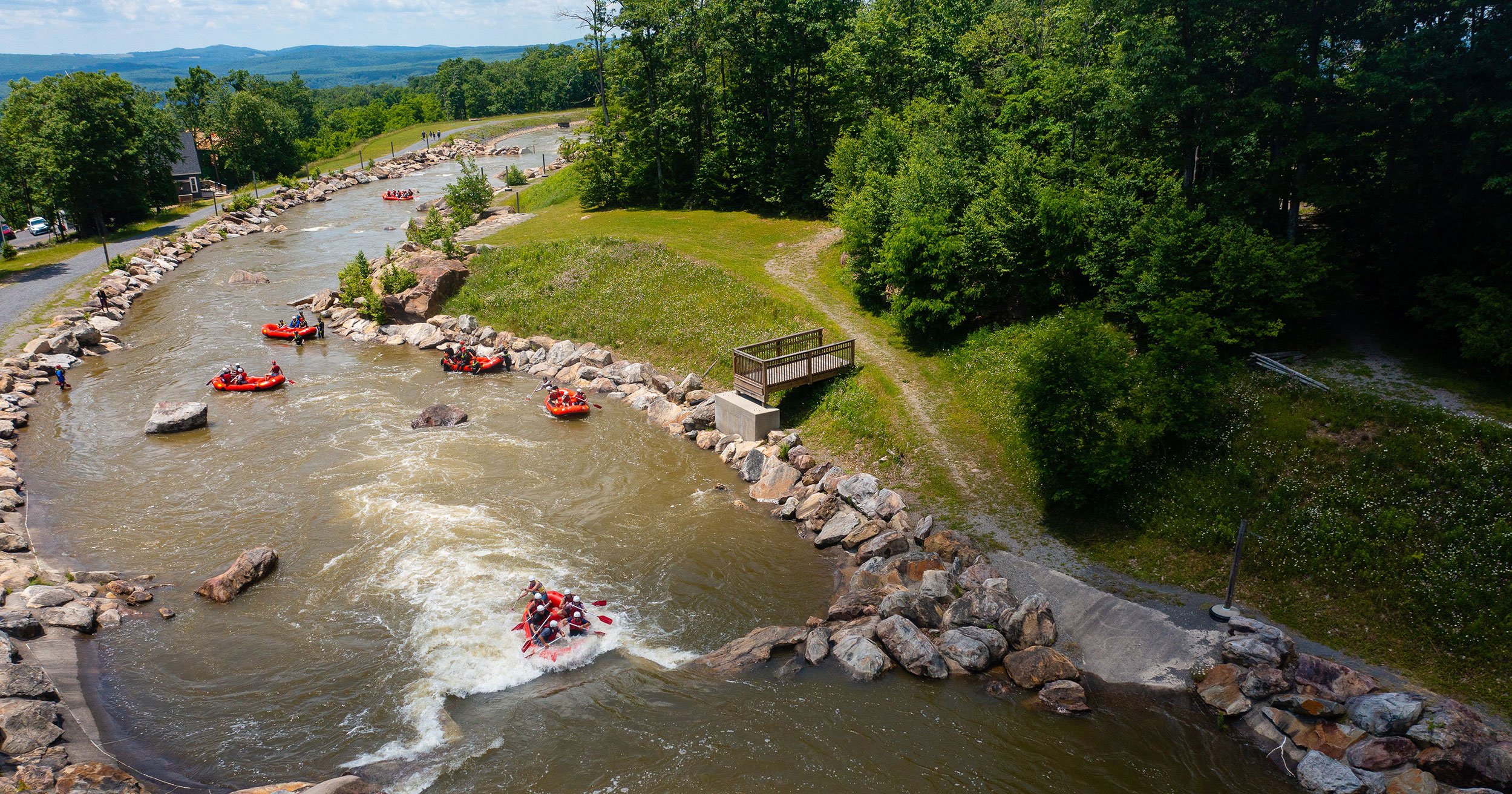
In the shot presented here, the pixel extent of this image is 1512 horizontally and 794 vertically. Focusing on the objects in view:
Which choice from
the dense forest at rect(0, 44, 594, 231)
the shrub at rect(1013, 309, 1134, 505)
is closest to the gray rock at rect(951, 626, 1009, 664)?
the shrub at rect(1013, 309, 1134, 505)

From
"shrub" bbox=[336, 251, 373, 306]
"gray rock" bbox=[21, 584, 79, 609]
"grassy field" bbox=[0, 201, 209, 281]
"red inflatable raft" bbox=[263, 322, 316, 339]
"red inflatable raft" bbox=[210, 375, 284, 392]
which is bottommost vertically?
"gray rock" bbox=[21, 584, 79, 609]

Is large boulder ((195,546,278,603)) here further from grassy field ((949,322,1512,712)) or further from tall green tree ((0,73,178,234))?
tall green tree ((0,73,178,234))

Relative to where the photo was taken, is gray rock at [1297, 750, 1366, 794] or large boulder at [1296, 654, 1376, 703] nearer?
gray rock at [1297, 750, 1366, 794]

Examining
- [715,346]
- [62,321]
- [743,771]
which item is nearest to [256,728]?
[743,771]

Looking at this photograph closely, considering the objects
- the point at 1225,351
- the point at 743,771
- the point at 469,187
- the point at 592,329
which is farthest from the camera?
the point at 469,187

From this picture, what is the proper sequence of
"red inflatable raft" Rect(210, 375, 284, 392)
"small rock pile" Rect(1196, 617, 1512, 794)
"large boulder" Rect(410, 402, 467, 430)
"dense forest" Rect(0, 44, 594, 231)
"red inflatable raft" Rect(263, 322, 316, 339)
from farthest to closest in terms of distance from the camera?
1. "dense forest" Rect(0, 44, 594, 231)
2. "red inflatable raft" Rect(263, 322, 316, 339)
3. "red inflatable raft" Rect(210, 375, 284, 392)
4. "large boulder" Rect(410, 402, 467, 430)
5. "small rock pile" Rect(1196, 617, 1512, 794)

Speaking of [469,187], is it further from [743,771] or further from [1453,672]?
[1453,672]

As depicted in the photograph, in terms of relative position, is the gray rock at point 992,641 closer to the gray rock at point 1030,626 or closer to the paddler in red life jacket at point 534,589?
the gray rock at point 1030,626
